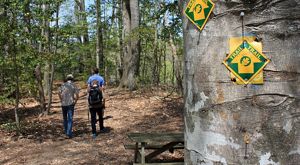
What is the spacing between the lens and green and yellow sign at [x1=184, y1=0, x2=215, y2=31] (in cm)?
138

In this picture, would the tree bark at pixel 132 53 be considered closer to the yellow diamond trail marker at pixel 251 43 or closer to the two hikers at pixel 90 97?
the two hikers at pixel 90 97

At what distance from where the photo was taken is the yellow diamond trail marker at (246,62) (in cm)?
130

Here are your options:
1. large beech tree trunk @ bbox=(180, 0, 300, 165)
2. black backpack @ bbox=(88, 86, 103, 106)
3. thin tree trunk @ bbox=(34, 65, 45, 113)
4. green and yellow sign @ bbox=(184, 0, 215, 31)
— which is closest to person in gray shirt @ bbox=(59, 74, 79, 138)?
black backpack @ bbox=(88, 86, 103, 106)

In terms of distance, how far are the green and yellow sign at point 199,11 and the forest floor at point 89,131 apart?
6545 millimetres

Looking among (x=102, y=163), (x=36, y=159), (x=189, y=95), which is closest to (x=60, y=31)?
(x=36, y=159)

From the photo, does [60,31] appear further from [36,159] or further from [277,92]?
[277,92]

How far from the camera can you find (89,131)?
11.3m

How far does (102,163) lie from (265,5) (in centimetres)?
694

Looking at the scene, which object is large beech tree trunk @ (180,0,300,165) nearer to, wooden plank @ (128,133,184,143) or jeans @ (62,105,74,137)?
Answer: wooden plank @ (128,133,184,143)

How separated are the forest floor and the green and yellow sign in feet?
21.5

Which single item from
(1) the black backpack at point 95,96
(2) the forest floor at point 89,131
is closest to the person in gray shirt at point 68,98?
(2) the forest floor at point 89,131

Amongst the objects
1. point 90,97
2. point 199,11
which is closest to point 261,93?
point 199,11

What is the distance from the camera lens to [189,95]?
1.50m

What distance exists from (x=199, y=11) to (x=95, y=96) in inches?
346
